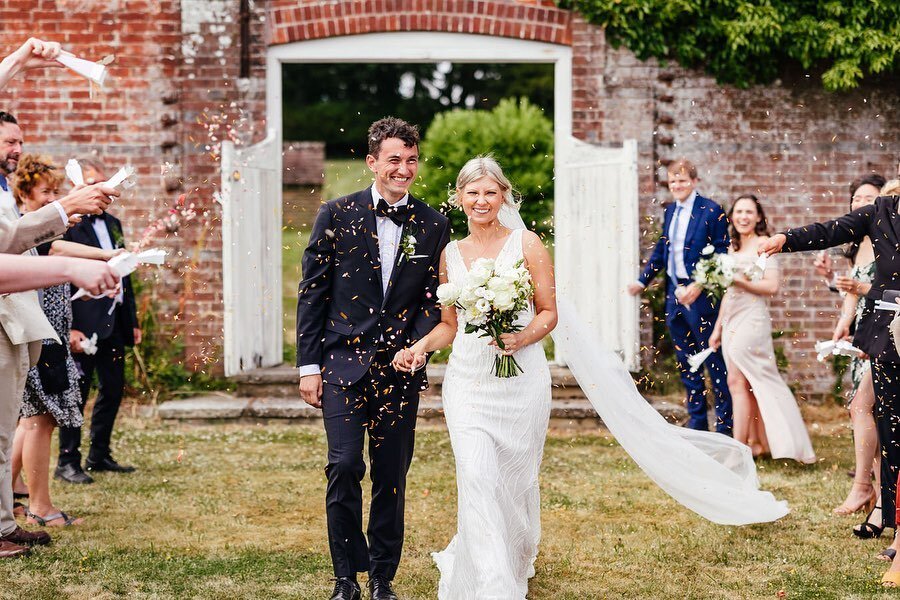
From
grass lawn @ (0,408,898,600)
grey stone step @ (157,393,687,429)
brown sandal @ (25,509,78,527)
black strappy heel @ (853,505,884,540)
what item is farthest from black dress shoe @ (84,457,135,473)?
black strappy heel @ (853,505,884,540)

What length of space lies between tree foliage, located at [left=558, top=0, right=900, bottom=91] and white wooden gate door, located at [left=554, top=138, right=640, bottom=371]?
1.10 metres

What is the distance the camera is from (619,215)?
30.6 ft

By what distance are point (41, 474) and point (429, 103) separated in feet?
67.4

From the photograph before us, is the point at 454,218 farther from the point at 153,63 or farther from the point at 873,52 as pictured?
the point at 873,52

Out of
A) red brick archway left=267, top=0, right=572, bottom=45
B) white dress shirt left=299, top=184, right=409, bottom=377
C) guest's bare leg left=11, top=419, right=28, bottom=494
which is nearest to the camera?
white dress shirt left=299, top=184, right=409, bottom=377

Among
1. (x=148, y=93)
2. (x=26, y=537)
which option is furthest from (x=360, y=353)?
(x=148, y=93)

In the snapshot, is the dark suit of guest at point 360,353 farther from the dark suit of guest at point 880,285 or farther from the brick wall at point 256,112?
the brick wall at point 256,112

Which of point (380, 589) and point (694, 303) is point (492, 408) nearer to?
point (380, 589)

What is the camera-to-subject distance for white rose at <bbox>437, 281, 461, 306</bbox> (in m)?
4.68

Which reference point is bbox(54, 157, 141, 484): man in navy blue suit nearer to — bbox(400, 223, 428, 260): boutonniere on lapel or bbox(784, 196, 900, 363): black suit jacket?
bbox(400, 223, 428, 260): boutonniere on lapel

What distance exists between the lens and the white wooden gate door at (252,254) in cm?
918

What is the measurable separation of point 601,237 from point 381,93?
18381 mm

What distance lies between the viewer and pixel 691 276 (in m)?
7.98

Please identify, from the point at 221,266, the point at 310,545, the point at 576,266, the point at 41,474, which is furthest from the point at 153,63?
the point at 310,545
